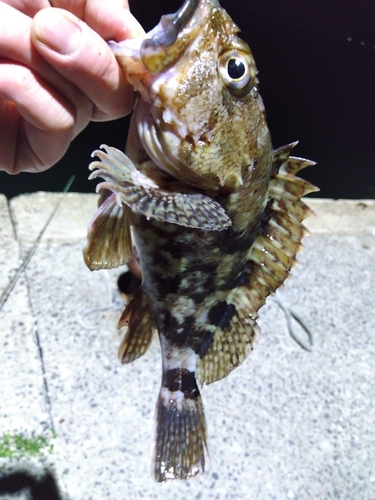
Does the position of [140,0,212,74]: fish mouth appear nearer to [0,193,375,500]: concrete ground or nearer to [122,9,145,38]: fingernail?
[122,9,145,38]: fingernail

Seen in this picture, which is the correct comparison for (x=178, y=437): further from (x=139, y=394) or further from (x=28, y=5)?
(x=28, y=5)

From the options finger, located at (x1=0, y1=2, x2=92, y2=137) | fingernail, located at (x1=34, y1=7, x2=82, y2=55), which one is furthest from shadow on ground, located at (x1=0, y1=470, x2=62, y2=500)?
fingernail, located at (x1=34, y1=7, x2=82, y2=55)

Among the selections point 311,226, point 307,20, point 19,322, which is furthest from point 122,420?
point 307,20

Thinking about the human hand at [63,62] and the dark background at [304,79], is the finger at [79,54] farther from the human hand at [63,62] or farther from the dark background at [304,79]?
the dark background at [304,79]

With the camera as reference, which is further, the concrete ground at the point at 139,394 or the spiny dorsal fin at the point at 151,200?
the concrete ground at the point at 139,394

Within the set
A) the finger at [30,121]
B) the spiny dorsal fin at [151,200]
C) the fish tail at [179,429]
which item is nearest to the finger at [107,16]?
the finger at [30,121]

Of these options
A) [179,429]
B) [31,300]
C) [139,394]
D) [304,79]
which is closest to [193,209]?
[179,429]

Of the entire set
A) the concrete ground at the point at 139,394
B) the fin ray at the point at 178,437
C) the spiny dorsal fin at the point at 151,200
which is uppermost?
the spiny dorsal fin at the point at 151,200
